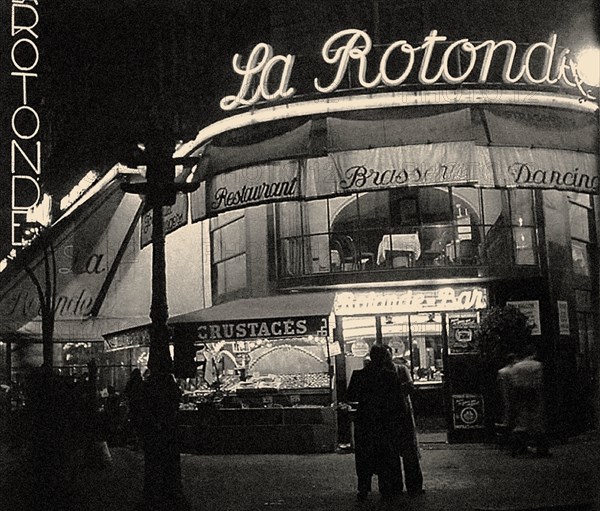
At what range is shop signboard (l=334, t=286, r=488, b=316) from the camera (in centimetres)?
2006

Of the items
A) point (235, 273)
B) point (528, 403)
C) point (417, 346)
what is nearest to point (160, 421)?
point (528, 403)

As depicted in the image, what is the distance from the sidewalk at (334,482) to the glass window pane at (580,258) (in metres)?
4.58

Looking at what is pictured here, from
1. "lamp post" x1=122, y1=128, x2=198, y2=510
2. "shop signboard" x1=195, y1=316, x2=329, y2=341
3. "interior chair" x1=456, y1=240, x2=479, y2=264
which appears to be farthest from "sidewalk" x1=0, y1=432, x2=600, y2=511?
"interior chair" x1=456, y1=240, x2=479, y2=264

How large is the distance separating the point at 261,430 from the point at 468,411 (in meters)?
4.05

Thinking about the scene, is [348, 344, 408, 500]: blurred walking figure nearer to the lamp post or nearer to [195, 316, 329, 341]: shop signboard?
the lamp post

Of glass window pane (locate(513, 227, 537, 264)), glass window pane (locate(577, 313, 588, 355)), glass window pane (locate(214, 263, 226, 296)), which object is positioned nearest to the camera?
glass window pane (locate(513, 227, 537, 264))

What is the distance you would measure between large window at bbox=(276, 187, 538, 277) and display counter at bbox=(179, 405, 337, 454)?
3431mm

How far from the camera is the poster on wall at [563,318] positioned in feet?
66.0

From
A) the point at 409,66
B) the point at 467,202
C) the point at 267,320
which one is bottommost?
the point at 267,320

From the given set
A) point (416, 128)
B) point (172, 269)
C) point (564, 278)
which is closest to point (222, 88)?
point (172, 269)

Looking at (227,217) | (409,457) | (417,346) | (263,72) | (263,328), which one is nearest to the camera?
(409,457)

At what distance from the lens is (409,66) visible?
1883cm

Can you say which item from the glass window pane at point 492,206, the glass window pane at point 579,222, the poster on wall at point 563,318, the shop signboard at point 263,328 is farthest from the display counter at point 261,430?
the glass window pane at point 579,222

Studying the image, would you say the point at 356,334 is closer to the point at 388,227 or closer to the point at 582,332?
the point at 388,227
